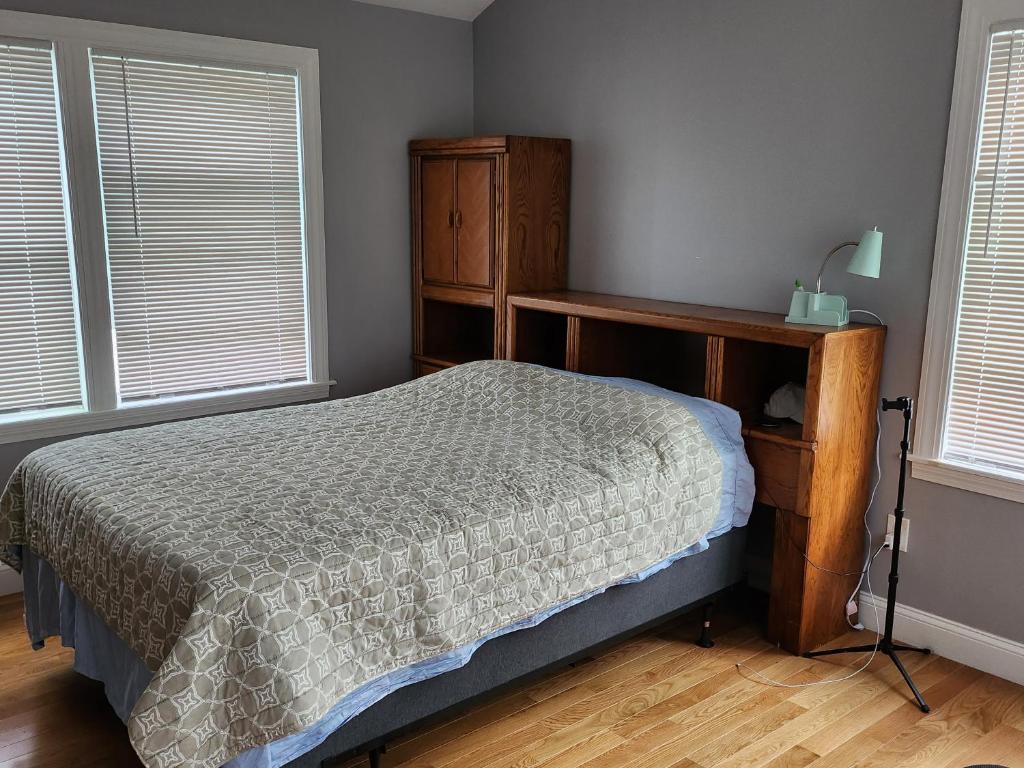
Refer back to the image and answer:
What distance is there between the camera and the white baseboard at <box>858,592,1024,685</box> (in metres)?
2.76

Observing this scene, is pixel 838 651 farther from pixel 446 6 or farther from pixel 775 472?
pixel 446 6

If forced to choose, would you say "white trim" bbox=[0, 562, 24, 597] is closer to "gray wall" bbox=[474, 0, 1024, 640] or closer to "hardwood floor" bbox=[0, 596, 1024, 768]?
"hardwood floor" bbox=[0, 596, 1024, 768]

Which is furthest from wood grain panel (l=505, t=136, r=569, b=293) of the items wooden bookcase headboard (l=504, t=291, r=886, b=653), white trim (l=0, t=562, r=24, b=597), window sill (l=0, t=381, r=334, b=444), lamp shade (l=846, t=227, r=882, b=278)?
white trim (l=0, t=562, r=24, b=597)

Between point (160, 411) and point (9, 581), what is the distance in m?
0.82

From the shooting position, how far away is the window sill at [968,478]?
269cm

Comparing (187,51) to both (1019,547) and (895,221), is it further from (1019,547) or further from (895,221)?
(1019,547)

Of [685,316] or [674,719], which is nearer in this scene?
[674,719]

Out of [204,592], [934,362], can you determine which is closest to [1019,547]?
[934,362]

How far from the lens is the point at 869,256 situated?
2.73 m

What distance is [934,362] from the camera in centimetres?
282

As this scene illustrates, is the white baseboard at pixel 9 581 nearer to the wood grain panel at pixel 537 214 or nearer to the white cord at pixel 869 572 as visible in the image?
the wood grain panel at pixel 537 214

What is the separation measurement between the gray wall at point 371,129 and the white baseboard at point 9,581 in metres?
1.48

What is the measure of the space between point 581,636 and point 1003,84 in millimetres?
2020

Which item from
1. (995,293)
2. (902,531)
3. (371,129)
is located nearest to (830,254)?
(995,293)
